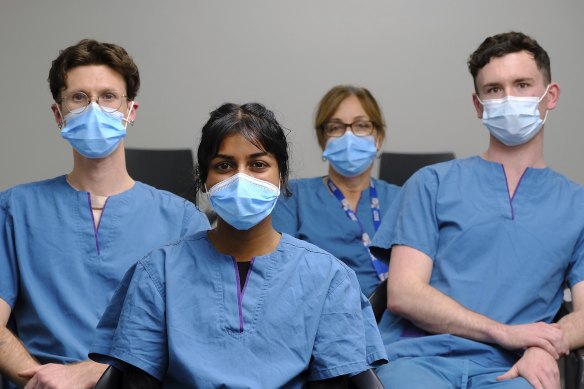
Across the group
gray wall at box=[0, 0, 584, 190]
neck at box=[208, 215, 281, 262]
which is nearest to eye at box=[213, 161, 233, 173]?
neck at box=[208, 215, 281, 262]

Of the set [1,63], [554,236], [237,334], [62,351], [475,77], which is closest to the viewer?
[237,334]

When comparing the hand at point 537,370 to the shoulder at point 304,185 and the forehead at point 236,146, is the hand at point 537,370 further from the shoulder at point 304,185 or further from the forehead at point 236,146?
the shoulder at point 304,185

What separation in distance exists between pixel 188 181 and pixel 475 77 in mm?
1265

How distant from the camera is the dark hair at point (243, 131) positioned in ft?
5.53

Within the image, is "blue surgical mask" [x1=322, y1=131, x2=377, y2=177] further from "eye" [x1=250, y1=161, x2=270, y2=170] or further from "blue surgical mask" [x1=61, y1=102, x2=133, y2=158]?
"eye" [x1=250, y1=161, x2=270, y2=170]

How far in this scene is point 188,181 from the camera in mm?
3180

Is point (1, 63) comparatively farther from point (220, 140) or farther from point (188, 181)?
point (220, 140)

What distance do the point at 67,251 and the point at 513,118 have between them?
1.31 m

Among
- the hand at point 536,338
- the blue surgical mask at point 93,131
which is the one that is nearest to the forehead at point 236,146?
the blue surgical mask at point 93,131

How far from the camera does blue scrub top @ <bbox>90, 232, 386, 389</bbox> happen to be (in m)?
1.59

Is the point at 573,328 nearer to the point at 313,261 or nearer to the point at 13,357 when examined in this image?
the point at 313,261

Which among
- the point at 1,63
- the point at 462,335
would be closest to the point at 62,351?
the point at 462,335

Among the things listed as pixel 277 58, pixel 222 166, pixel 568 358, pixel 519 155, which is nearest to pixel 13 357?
pixel 222 166

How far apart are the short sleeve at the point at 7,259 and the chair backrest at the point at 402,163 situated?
5.73ft
